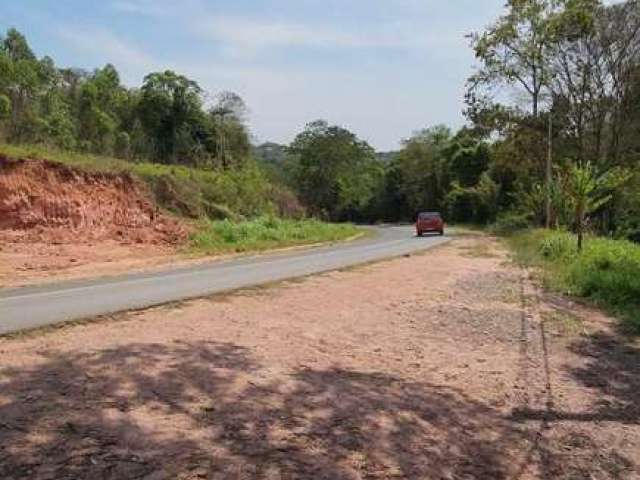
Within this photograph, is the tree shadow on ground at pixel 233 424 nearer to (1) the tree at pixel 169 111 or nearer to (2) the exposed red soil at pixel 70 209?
(2) the exposed red soil at pixel 70 209

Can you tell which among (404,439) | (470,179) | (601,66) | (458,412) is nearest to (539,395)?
(458,412)

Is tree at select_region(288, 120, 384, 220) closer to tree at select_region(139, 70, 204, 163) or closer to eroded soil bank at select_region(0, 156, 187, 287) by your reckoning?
tree at select_region(139, 70, 204, 163)

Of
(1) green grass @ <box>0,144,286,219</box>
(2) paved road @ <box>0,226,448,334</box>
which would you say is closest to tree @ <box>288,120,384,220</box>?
(1) green grass @ <box>0,144,286,219</box>

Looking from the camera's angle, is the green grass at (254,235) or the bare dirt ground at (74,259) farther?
the green grass at (254,235)

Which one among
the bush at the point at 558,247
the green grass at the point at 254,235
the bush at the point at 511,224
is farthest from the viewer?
the bush at the point at 511,224

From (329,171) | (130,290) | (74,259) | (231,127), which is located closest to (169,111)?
(231,127)

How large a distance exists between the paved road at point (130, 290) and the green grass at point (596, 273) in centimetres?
657

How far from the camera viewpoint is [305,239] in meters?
42.2

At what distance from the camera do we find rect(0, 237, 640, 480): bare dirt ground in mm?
5363

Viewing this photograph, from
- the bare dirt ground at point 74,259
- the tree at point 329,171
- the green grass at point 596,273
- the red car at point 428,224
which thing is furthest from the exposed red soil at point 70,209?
the tree at point 329,171

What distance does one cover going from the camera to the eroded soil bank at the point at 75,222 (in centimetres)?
2448

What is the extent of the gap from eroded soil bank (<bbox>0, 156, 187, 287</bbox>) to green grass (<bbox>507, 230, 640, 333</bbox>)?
42.7 feet

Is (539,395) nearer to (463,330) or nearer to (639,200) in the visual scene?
(463,330)

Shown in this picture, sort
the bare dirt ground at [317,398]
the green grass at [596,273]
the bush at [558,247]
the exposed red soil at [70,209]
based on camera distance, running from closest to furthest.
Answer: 1. the bare dirt ground at [317,398]
2. the green grass at [596,273]
3. the bush at [558,247]
4. the exposed red soil at [70,209]
